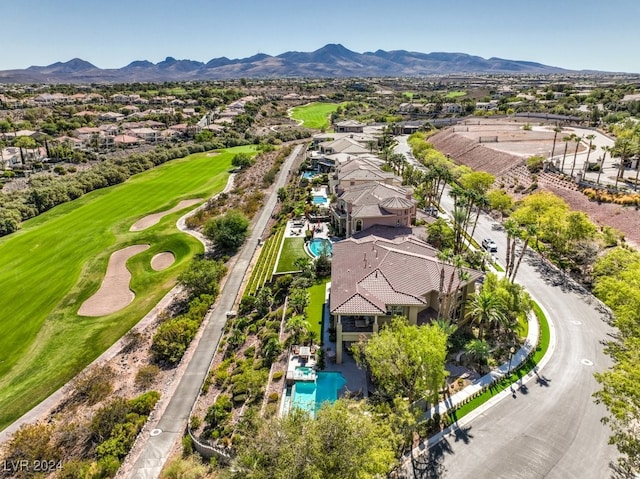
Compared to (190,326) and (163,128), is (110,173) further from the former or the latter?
(190,326)

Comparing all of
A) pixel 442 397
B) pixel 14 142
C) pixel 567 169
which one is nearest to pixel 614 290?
pixel 442 397

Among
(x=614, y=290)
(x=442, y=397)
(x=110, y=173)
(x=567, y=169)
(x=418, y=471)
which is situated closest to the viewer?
(x=418, y=471)

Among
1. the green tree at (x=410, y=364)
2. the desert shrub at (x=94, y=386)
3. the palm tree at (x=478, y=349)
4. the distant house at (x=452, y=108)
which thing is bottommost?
the desert shrub at (x=94, y=386)

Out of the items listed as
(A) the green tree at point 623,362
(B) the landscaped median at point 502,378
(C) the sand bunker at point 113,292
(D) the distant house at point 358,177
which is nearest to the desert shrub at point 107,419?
(C) the sand bunker at point 113,292

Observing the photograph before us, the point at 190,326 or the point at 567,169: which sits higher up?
the point at 567,169

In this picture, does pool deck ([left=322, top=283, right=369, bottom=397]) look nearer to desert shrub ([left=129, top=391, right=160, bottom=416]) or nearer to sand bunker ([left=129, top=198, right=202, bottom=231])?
desert shrub ([left=129, top=391, right=160, bottom=416])

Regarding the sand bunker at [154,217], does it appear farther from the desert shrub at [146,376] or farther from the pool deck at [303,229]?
the desert shrub at [146,376]
